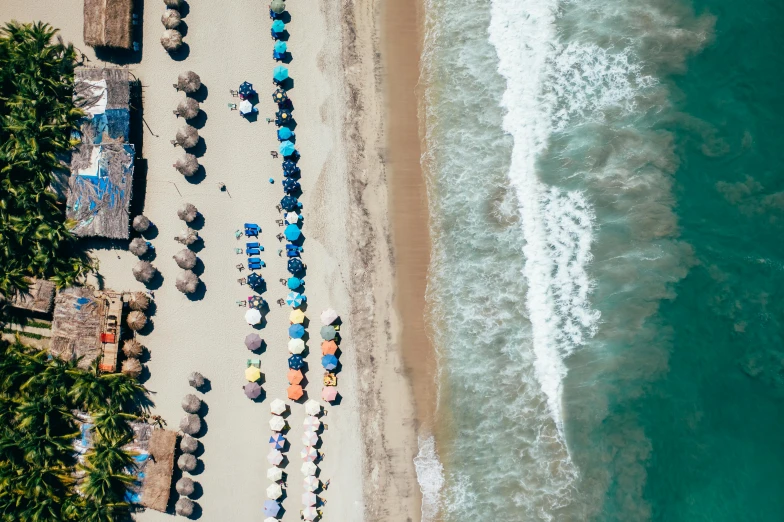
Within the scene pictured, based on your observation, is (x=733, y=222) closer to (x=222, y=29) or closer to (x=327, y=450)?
(x=327, y=450)

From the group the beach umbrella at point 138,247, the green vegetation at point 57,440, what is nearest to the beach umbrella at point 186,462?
the green vegetation at point 57,440

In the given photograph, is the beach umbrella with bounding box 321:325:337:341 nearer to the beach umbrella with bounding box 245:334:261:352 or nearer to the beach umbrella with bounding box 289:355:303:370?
the beach umbrella with bounding box 289:355:303:370

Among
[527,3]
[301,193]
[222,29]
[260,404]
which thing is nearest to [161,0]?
[222,29]

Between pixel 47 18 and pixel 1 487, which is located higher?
pixel 47 18

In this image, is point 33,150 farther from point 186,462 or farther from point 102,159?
point 186,462

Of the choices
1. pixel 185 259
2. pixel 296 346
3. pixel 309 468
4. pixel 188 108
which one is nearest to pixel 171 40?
pixel 188 108

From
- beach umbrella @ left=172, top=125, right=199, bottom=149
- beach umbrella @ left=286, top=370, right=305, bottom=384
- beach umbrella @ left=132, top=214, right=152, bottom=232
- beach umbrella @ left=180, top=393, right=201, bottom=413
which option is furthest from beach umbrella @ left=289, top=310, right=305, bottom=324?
beach umbrella @ left=172, top=125, right=199, bottom=149
